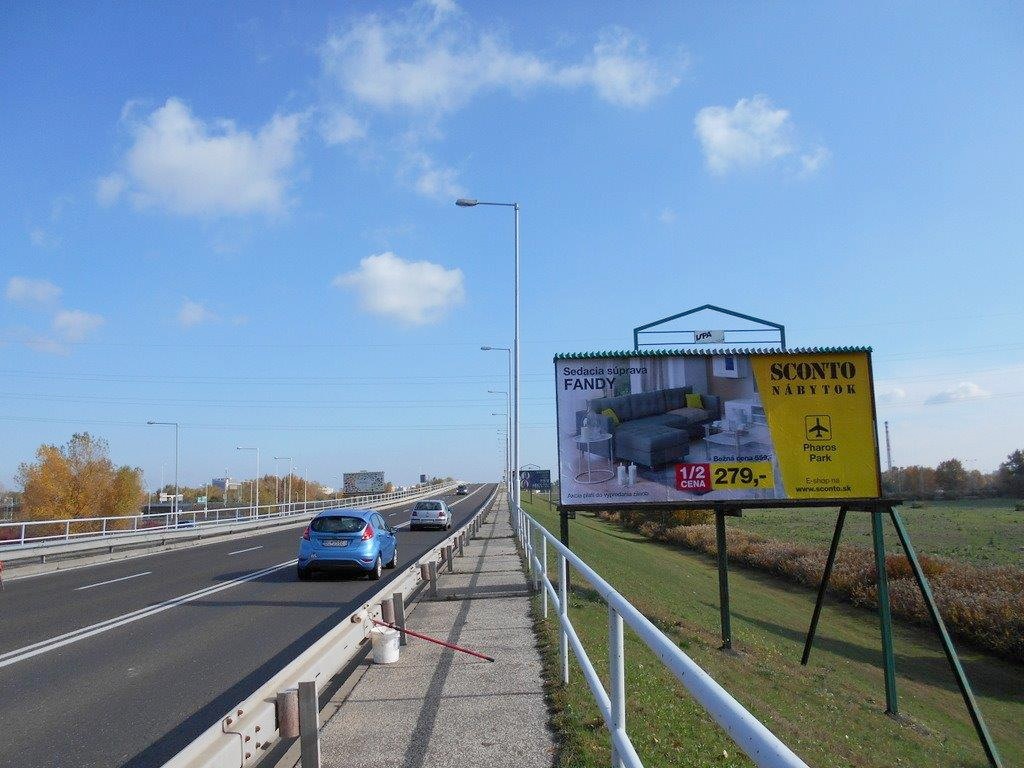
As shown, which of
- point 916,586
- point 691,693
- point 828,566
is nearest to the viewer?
point 691,693

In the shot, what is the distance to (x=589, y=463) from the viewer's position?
43.6 ft

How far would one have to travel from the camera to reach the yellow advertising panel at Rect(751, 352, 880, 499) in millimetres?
12617

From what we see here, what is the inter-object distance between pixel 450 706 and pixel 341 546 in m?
10.8

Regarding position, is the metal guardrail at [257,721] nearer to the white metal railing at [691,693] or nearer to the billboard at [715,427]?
the white metal railing at [691,693]

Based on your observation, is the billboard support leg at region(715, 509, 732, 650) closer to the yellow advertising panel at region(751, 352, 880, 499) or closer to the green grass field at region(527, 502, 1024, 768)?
the green grass field at region(527, 502, 1024, 768)

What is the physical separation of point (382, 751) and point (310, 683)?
1.09m

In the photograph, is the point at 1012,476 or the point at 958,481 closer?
the point at 1012,476

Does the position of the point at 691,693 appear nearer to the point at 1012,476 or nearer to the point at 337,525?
the point at 337,525

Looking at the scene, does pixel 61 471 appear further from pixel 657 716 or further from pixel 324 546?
pixel 657 716

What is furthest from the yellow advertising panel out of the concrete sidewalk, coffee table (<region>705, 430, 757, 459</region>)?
the concrete sidewalk

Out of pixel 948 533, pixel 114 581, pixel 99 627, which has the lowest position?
pixel 948 533

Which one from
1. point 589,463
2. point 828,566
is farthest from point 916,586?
point 589,463

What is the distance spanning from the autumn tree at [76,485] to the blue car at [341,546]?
70.2m

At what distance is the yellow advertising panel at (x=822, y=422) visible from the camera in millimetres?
12617
